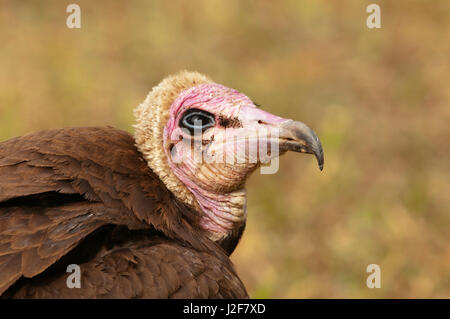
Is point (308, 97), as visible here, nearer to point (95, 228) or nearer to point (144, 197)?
point (144, 197)

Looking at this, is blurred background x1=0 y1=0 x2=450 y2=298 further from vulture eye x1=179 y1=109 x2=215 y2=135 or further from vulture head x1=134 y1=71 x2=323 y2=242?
vulture eye x1=179 y1=109 x2=215 y2=135

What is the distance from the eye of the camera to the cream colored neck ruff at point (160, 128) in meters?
3.72

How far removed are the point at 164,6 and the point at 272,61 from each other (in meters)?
2.34

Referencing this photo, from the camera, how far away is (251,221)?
725cm

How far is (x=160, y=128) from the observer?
3793mm

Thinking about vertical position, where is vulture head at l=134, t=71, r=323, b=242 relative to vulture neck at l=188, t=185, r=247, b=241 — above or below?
above

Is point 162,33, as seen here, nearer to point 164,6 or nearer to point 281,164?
point 164,6

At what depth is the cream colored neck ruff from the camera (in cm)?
372

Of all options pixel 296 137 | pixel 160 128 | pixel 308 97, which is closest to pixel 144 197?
pixel 160 128

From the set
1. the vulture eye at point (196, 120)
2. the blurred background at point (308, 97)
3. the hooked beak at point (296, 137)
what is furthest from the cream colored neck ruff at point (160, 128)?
the blurred background at point (308, 97)

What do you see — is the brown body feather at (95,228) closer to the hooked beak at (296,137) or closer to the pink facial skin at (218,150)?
the pink facial skin at (218,150)

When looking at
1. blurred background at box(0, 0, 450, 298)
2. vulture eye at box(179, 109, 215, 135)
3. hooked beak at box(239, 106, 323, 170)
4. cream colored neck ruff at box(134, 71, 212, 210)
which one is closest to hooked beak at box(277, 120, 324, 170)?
hooked beak at box(239, 106, 323, 170)

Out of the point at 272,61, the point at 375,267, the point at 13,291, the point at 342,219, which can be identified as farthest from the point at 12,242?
the point at 272,61

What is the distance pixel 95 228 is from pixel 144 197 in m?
0.41
